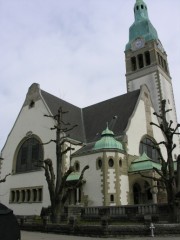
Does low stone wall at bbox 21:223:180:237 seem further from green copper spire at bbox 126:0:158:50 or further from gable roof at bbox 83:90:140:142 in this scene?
green copper spire at bbox 126:0:158:50

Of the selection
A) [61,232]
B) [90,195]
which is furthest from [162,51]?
[61,232]

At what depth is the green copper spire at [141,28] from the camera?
52062mm

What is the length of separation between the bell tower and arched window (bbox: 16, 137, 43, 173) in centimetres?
1853

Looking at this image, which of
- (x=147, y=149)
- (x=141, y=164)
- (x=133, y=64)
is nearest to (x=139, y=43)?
(x=133, y=64)

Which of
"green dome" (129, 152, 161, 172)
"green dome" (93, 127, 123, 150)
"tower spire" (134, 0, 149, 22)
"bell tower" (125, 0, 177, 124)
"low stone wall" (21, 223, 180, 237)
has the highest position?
"tower spire" (134, 0, 149, 22)

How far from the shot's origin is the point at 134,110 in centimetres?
3488

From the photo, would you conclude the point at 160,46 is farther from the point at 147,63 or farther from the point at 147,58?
the point at 147,63

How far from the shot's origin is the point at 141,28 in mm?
53688

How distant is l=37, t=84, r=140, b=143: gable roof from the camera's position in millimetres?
35344

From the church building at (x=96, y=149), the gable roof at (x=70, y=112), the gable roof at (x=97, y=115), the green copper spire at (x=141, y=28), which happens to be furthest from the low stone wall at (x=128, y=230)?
the green copper spire at (x=141, y=28)

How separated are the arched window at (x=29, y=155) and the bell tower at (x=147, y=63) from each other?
18532 mm

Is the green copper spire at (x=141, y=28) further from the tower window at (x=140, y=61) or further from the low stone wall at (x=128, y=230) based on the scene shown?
the low stone wall at (x=128, y=230)

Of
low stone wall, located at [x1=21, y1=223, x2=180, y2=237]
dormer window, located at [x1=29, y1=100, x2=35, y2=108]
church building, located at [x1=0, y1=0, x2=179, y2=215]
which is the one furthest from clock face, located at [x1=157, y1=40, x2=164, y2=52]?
low stone wall, located at [x1=21, y1=223, x2=180, y2=237]

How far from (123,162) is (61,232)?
1371 cm
